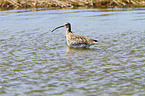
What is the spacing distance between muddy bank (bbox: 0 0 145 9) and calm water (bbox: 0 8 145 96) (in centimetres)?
1589

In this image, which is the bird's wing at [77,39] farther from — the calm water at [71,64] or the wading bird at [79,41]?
the calm water at [71,64]

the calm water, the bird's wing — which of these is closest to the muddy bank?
the calm water

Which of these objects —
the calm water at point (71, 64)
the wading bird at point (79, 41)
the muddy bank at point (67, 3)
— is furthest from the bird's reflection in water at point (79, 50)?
the muddy bank at point (67, 3)

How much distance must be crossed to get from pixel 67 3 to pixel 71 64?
82.5ft

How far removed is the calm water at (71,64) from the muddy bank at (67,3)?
52.1ft

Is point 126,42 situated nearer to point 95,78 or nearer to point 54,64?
point 54,64

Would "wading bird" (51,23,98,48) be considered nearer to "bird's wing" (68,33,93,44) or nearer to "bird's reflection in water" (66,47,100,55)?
"bird's wing" (68,33,93,44)

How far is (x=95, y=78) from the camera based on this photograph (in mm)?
9727

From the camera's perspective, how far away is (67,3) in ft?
119

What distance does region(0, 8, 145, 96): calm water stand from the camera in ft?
28.7

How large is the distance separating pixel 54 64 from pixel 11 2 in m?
24.9

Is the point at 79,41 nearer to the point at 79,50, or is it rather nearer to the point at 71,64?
the point at 79,50

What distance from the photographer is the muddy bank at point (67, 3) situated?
117 feet

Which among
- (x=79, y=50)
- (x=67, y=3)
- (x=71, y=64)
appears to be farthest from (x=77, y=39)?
(x=67, y=3)
